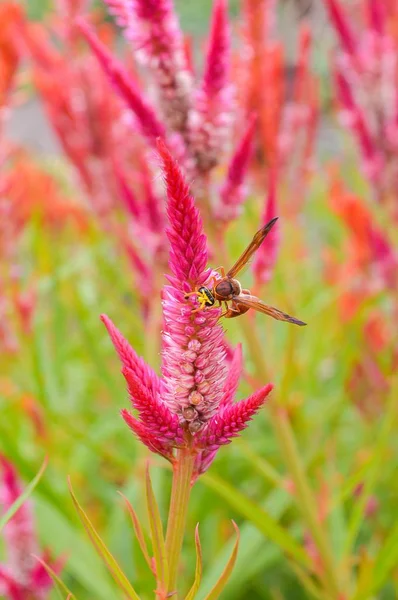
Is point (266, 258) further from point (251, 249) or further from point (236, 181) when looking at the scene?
point (251, 249)

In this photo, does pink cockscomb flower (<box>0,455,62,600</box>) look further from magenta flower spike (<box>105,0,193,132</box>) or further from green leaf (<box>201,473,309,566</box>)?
magenta flower spike (<box>105,0,193,132</box>)

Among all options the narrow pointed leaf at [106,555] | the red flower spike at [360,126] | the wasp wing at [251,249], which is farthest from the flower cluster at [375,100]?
the narrow pointed leaf at [106,555]

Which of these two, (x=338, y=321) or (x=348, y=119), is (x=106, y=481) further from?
(x=348, y=119)

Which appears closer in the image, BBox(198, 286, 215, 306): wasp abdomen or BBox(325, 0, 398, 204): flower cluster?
BBox(198, 286, 215, 306): wasp abdomen

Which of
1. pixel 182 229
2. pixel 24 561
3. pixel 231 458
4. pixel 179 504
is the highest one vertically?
pixel 182 229

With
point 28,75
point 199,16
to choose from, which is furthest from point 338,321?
point 199,16

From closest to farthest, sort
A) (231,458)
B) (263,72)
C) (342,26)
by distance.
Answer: (342,26)
(263,72)
(231,458)

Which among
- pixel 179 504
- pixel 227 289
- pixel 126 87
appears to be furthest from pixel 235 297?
pixel 126 87

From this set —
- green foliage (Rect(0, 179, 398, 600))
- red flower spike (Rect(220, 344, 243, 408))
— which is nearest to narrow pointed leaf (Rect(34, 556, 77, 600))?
red flower spike (Rect(220, 344, 243, 408))
